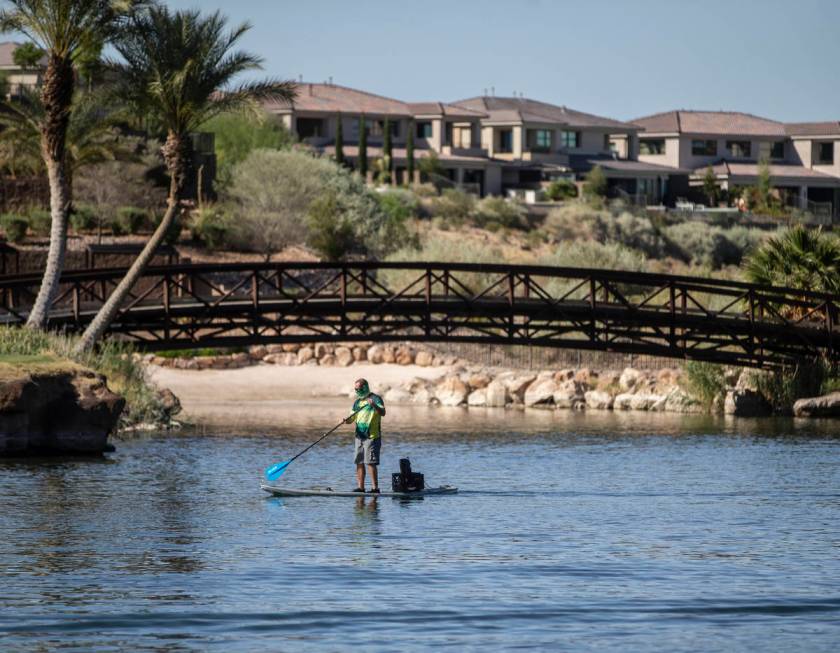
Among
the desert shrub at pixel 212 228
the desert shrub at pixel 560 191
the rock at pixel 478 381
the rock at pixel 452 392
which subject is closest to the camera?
the rock at pixel 452 392

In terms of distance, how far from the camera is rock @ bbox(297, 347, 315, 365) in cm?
6944

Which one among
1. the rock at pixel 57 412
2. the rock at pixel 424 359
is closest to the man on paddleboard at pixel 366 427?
the rock at pixel 57 412

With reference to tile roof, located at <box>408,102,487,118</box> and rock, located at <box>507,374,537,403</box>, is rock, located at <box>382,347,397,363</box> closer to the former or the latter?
rock, located at <box>507,374,537,403</box>

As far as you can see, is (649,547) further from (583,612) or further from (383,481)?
(383,481)

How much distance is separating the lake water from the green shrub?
3986cm

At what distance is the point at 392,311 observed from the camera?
50688 mm

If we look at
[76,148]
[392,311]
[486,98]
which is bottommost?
[392,311]

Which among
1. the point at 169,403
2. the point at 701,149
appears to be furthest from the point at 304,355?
the point at 701,149

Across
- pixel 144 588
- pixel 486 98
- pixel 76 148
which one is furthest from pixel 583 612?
pixel 486 98

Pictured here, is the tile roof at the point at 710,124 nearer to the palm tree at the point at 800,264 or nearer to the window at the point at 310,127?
the window at the point at 310,127

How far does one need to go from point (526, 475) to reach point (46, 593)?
1647cm

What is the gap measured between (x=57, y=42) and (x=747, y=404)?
24953mm

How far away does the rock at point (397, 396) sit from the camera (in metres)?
61.4

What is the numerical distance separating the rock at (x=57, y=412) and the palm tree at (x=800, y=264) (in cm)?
2695
